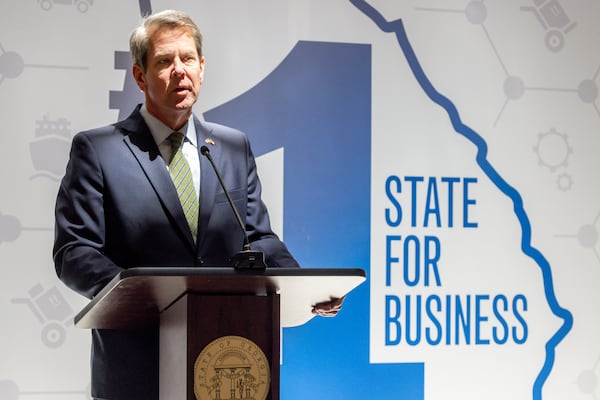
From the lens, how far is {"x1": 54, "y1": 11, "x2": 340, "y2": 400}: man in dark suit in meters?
2.22

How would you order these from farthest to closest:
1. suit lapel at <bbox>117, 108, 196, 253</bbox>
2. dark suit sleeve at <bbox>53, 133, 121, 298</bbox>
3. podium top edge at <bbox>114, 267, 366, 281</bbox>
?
suit lapel at <bbox>117, 108, 196, 253</bbox> → dark suit sleeve at <bbox>53, 133, 121, 298</bbox> → podium top edge at <bbox>114, 267, 366, 281</bbox>

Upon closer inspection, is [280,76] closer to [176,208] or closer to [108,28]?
[108,28]

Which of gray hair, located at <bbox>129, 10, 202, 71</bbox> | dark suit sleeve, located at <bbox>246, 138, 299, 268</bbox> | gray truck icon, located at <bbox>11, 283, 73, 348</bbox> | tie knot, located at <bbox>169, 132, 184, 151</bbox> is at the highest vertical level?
gray hair, located at <bbox>129, 10, 202, 71</bbox>

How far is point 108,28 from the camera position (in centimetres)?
351

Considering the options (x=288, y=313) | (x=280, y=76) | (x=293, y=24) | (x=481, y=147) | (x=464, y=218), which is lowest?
(x=288, y=313)

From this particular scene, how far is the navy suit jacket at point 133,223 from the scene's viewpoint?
87.6 inches

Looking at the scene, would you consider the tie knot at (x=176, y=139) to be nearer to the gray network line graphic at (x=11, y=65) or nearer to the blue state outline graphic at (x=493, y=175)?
the gray network line graphic at (x=11, y=65)

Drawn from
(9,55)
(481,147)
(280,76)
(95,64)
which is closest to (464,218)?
(481,147)

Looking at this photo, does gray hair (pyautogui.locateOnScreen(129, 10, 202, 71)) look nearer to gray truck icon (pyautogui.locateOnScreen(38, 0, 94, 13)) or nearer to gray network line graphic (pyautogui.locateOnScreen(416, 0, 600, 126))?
gray truck icon (pyautogui.locateOnScreen(38, 0, 94, 13))

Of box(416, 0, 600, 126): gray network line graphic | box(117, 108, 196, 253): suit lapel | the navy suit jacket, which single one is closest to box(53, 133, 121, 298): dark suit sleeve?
the navy suit jacket

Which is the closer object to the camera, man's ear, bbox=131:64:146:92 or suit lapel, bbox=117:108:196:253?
suit lapel, bbox=117:108:196:253

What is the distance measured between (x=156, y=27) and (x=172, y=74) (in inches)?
5.8

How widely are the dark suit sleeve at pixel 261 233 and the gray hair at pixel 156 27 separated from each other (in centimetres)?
39

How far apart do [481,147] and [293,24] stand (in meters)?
0.98
